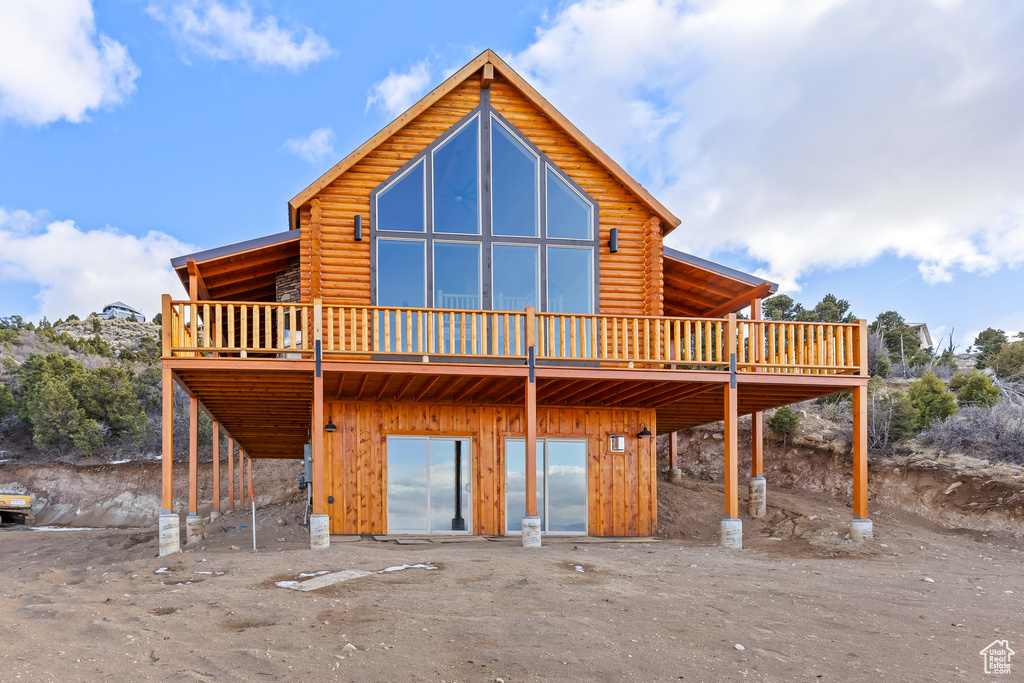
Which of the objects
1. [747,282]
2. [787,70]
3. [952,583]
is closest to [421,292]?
[747,282]

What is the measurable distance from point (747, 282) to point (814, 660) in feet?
33.0

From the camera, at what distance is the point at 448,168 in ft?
45.2

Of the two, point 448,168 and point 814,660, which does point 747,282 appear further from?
point 814,660

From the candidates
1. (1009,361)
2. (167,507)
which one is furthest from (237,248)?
(1009,361)

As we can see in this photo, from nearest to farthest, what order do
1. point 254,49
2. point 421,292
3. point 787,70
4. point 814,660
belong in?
1. point 814,660
2. point 421,292
3. point 787,70
4. point 254,49

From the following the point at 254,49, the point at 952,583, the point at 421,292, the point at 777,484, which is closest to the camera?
the point at 952,583

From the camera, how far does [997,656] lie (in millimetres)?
5867

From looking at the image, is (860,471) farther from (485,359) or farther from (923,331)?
(923,331)

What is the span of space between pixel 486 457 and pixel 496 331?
3.09m

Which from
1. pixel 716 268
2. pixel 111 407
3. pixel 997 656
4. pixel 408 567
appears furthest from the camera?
pixel 111 407

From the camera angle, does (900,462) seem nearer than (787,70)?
Yes

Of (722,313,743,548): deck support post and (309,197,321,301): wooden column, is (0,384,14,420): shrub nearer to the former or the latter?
(309,197,321,301): wooden column

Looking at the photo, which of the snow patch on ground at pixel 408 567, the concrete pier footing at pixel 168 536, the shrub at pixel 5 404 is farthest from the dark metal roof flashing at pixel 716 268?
the shrub at pixel 5 404

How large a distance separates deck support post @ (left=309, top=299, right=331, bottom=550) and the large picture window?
6.51 feet
